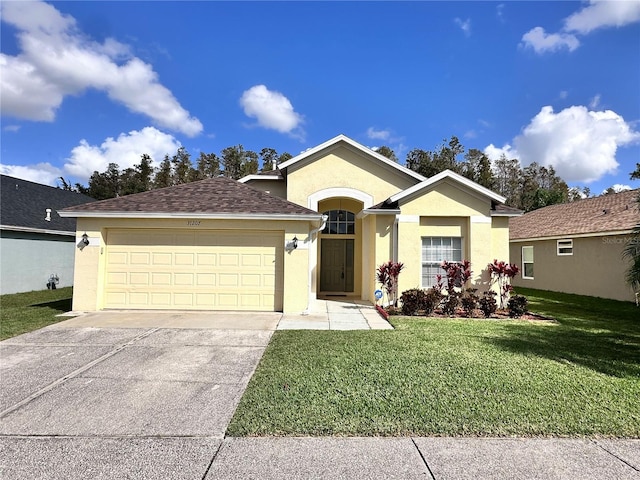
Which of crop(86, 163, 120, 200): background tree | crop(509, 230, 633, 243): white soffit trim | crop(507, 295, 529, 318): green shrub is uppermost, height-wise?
crop(86, 163, 120, 200): background tree

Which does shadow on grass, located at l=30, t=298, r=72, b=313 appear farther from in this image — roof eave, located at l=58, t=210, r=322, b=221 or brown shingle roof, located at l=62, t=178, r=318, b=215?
brown shingle roof, located at l=62, t=178, r=318, b=215

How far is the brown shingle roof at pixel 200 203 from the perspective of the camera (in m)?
9.81

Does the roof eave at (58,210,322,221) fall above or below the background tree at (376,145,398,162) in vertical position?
below

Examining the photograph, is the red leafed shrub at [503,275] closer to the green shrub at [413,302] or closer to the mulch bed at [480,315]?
the mulch bed at [480,315]

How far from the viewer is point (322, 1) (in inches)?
404

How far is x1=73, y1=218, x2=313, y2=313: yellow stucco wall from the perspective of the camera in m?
9.70

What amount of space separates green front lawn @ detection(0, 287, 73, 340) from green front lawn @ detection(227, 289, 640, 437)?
6.27 m

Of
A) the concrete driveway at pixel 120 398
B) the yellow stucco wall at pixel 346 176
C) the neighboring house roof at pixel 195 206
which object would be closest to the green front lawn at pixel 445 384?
the concrete driveway at pixel 120 398

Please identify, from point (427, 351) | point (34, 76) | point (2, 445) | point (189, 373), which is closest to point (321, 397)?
point (189, 373)

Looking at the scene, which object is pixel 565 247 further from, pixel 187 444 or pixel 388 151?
pixel 388 151

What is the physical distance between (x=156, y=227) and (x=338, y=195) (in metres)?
6.74

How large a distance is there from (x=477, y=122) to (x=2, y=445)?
22.1 meters

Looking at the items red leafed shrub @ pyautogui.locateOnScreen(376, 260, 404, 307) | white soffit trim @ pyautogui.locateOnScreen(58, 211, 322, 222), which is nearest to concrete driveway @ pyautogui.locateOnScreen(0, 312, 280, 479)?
white soffit trim @ pyautogui.locateOnScreen(58, 211, 322, 222)

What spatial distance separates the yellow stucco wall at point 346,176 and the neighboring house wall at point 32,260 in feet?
42.7
